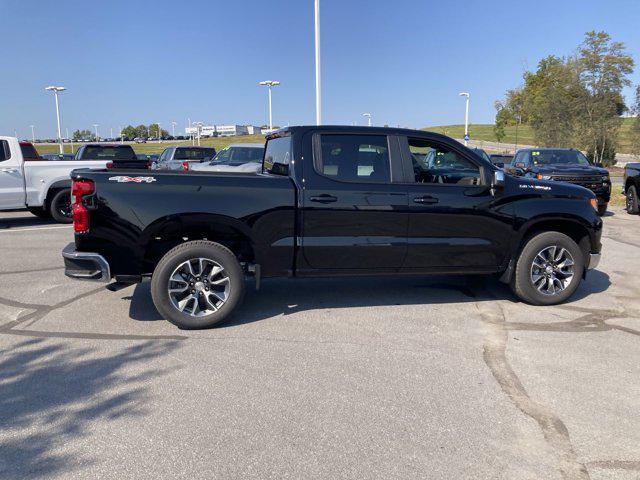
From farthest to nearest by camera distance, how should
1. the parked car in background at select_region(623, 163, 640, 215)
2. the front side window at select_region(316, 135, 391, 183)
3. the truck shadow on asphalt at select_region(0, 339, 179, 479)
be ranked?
the parked car in background at select_region(623, 163, 640, 215) → the front side window at select_region(316, 135, 391, 183) → the truck shadow on asphalt at select_region(0, 339, 179, 479)

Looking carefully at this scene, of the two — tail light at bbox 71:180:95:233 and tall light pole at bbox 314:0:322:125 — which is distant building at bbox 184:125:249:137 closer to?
tall light pole at bbox 314:0:322:125

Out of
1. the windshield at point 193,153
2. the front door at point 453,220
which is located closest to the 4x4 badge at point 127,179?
the front door at point 453,220

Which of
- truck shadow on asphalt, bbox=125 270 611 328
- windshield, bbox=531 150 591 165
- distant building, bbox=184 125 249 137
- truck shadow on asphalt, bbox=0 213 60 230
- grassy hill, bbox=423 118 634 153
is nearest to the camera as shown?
truck shadow on asphalt, bbox=125 270 611 328

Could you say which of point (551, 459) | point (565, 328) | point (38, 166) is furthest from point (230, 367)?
point (38, 166)

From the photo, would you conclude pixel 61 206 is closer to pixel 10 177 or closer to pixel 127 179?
pixel 10 177

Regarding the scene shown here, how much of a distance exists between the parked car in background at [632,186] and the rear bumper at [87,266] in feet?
43.9

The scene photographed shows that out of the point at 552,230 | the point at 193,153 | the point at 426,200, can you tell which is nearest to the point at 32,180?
the point at 193,153

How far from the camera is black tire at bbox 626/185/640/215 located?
13.7m

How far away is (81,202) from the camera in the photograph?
4602mm

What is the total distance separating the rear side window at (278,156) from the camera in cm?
524

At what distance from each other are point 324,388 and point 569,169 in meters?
11.7

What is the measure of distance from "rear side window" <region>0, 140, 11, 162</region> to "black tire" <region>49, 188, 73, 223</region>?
1.24 meters

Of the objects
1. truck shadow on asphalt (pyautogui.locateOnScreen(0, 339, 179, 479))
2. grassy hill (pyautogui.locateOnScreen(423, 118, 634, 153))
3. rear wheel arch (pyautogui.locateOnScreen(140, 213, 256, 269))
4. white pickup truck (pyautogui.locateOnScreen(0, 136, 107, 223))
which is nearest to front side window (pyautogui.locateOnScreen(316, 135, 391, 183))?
rear wheel arch (pyautogui.locateOnScreen(140, 213, 256, 269))

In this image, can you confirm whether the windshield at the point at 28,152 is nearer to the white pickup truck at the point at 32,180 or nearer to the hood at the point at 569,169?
the white pickup truck at the point at 32,180
